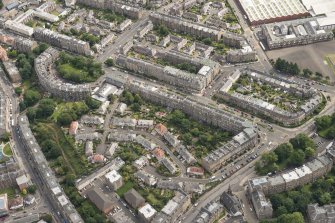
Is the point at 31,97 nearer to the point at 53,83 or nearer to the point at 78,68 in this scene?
the point at 53,83

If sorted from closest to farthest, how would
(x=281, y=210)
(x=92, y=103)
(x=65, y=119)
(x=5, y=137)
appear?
(x=281, y=210)
(x=5, y=137)
(x=65, y=119)
(x=92, y=103)

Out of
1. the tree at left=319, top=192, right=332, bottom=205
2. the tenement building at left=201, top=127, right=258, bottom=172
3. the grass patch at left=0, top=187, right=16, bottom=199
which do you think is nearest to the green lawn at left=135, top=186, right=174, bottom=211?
the tenement building at left=201, top=127, right=258, bottom=172

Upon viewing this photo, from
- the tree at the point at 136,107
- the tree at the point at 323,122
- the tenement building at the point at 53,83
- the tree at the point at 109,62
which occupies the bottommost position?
the tenement building at the point at 53,83

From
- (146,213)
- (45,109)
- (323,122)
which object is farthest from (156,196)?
(323,122)

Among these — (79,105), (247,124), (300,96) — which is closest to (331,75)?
(300,96)

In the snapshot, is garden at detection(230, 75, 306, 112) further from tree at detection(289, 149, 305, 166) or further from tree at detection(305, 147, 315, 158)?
tree at detection(289, 149, 305, 166)

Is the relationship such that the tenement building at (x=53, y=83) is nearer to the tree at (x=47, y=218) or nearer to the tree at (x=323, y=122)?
the tree at (x=47, y=218)

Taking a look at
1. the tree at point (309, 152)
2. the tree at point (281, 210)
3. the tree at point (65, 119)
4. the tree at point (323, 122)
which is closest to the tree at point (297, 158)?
the tree at point (309, 152)
